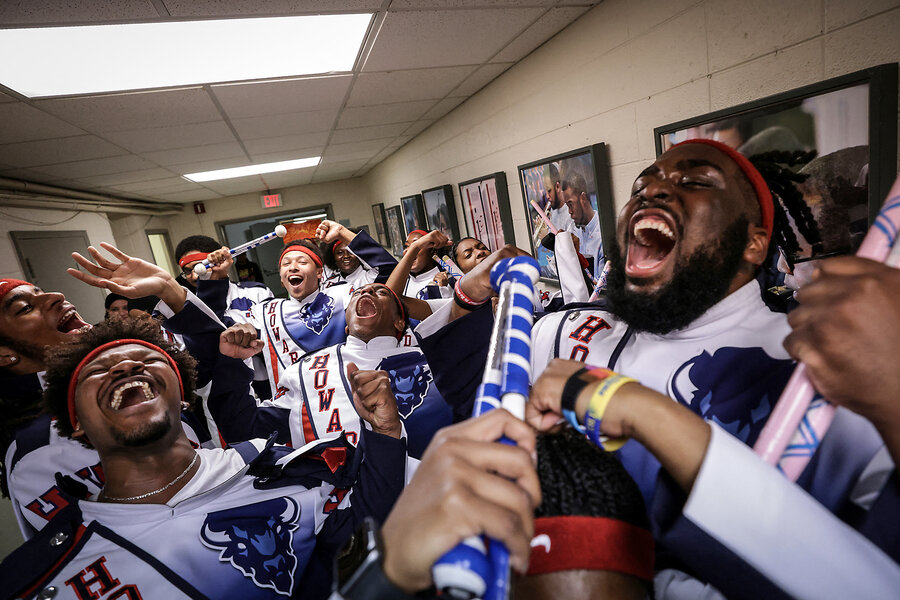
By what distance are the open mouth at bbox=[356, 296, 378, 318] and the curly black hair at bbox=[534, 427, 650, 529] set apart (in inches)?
68.9

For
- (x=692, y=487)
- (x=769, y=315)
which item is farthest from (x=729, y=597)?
(x=769, y=315)

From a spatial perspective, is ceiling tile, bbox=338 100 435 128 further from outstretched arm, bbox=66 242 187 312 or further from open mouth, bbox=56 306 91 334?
open mouth, bbox=56 306 91 334

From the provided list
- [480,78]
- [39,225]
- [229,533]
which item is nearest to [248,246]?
[229,533]

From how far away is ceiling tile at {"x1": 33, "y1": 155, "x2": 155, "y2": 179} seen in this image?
398 centimetres

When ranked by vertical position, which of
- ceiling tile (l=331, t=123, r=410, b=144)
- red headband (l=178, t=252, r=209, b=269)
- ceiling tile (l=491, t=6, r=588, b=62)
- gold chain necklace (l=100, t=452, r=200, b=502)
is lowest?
gold chain necklace (l=100, t=452, r=200, b=502)

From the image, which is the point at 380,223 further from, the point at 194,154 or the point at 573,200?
the point at 573,200

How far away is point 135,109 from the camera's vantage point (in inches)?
110

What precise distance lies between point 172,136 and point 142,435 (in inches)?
133

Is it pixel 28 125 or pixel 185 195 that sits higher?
pixel 185 195

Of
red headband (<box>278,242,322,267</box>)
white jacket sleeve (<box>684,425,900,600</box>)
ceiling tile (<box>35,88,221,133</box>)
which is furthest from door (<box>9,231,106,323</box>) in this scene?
white jacket sleeve (<box>684,425,900,600</box>)

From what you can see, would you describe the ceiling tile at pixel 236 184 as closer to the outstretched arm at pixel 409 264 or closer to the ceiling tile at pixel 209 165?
the ceiling tile at pixel 209 165

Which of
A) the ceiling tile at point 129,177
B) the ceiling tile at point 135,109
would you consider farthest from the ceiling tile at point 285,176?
the ceiling tile at point 135,109

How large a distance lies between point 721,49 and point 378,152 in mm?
5741

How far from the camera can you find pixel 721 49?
178 cm
